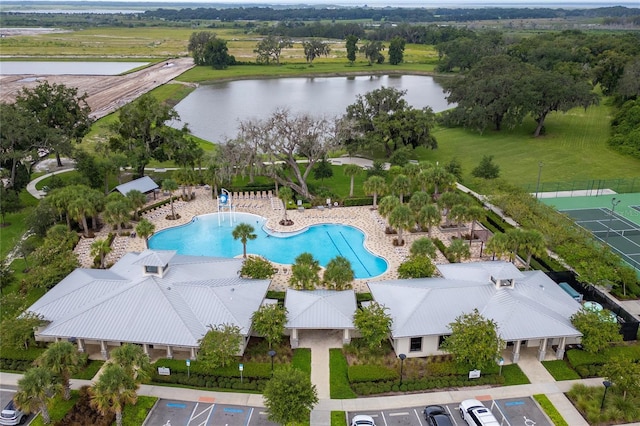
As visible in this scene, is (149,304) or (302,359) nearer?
(302,359)

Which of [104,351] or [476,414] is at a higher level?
[476,414]

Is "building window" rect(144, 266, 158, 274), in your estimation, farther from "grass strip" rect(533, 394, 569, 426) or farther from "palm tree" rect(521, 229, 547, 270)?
"palm tree" rect(521, 229, 547, 270)

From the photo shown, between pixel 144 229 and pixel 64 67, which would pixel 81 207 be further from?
pixel 64 67

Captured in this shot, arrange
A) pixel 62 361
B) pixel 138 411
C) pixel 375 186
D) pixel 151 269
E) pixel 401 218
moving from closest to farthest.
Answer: pixel 138 411
pixel 62 361
pixel 151 269
pixel 401 218
pixel 375 186

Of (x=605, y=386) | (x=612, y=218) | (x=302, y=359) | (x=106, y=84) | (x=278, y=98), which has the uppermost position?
(x=106, y=84)

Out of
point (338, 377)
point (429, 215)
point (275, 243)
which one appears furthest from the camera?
point (275, 243)

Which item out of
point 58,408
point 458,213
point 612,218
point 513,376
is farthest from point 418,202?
point 58,408
